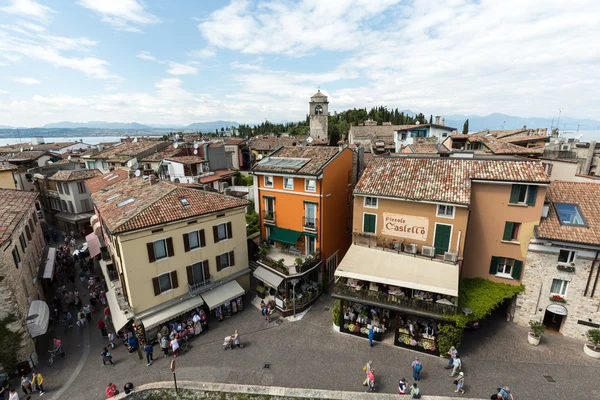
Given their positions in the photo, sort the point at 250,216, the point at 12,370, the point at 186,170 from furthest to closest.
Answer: the point at 186,170 → the point at 250,216 → the point at 12,370

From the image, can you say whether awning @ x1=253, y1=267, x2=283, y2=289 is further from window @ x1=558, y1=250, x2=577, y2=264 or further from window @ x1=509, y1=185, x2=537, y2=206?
window @ x1=558, y1=250, x2=577, y2=264

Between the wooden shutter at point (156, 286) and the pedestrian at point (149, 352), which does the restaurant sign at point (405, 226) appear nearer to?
the wooden shutter at point (156, 286)

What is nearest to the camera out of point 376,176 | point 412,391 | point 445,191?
point 412,391

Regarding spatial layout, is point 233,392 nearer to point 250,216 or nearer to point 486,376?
point 486,376

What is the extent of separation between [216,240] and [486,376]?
19403 millimetres

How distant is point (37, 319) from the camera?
19.4 meters

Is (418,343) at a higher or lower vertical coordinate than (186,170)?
lower

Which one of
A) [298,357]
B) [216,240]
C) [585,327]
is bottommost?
[298,357]

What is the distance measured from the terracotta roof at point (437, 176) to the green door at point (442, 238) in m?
2.01

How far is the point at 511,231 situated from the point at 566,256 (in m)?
3.15

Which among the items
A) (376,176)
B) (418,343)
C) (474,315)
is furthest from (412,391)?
(376,176)

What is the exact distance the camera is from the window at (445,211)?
62.0ft

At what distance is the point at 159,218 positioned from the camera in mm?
19406

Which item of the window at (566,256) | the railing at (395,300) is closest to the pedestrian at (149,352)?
the railing at (395,300)
